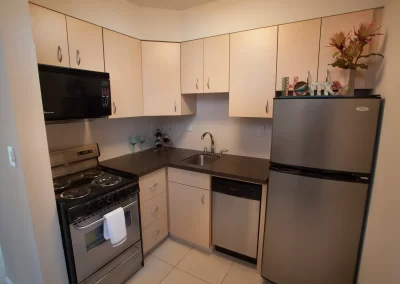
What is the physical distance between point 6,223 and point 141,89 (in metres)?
1.60

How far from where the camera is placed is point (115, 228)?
149cm

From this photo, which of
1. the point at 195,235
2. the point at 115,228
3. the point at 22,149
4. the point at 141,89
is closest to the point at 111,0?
the point at 141,89

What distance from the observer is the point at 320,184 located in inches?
53.1

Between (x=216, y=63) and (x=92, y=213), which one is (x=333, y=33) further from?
(x=92, y=213)

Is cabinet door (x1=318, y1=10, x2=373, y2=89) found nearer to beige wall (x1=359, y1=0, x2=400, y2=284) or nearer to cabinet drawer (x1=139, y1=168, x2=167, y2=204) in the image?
beige wall (x1=359, y1=0, x2=400, y2=284)

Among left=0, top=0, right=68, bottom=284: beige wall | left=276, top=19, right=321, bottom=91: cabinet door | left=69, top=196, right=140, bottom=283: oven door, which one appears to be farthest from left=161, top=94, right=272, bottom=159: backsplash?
left=0, top=0, right=68, bottom=284: beige wall

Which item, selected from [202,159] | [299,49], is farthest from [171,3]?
[202,159]

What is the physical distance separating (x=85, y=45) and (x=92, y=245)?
1.57m

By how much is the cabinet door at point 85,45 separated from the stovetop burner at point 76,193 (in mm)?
963

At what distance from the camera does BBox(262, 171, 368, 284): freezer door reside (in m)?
1.32

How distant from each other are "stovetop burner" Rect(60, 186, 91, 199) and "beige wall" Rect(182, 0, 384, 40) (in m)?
1.77

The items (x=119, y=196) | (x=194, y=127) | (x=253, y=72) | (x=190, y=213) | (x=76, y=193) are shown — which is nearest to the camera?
(x=76, y=193)

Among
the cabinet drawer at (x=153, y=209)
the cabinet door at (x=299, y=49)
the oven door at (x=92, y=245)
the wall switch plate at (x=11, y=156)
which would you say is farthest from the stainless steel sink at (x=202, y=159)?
the wall switch plate at (x=11, y=156)

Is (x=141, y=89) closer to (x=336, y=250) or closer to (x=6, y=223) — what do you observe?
(x=6, y=223)
